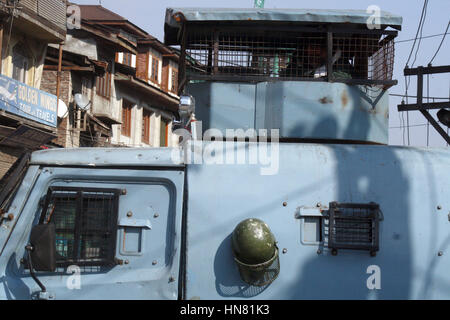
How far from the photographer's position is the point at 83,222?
12.3 feet

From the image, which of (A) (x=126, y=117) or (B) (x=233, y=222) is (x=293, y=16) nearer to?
(B) (x=233, y=222)

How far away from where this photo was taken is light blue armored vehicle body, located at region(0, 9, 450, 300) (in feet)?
12.2

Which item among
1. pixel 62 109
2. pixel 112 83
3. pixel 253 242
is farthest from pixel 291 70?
pixel 112 83

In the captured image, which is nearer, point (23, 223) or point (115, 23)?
point (23, 223)

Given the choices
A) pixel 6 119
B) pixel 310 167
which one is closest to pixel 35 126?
pixel 6 119

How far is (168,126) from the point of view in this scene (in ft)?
108

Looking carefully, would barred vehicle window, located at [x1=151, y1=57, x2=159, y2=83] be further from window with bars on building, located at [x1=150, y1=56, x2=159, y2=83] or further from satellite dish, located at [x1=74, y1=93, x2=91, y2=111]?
satellite dish, located at [x1=74, y1=93, x2=91, y2=111]

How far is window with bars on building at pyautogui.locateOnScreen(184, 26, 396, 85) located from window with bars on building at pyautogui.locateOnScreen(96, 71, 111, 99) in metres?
21.2

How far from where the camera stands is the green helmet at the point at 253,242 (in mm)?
3570

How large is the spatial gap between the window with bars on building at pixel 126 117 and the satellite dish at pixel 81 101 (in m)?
5.10

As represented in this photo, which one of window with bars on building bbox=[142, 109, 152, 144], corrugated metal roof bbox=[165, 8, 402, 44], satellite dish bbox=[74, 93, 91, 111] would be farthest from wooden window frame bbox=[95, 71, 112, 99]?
corrugated metal roof bbox=[165, 8, 402, 44]

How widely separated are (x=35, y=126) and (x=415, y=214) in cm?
1619

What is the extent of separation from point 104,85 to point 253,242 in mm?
23725

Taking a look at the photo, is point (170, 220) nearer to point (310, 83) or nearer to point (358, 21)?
point (310, 83)
